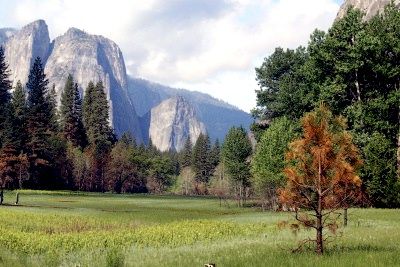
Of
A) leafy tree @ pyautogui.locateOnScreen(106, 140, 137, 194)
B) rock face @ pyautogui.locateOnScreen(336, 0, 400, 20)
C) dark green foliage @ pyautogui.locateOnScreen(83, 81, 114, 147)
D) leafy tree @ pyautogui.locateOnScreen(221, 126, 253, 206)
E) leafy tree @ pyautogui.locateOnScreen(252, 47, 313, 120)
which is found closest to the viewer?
leafy tree @ pyautogui.locateOnScreen(252, 47, 313, 120)

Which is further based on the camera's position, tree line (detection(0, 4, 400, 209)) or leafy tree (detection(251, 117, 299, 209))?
leafy tree (detection(251, 117, 299, 209))

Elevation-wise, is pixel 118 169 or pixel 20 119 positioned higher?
pixel 20 119

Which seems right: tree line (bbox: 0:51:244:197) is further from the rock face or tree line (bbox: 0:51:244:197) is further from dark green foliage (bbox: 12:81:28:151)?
the rock face

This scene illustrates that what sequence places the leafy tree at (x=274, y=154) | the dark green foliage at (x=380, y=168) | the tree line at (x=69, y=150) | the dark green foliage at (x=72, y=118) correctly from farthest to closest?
1. the dark green foliage at (x=72, y=118)
2. the tree line at (x=69, y=150)
3. the leafy tree at (x=274, y=154)
4. the dark green foliage at (x=380, y=168)

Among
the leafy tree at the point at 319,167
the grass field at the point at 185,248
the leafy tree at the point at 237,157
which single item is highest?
the leafy tree at the point at 237,157

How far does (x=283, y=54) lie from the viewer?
60469 mm

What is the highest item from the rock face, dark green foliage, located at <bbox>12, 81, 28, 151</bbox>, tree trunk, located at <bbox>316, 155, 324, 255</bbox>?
the rock face

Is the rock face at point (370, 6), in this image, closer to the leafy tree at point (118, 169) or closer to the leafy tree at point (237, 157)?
the leafy tree at point (237, 157)

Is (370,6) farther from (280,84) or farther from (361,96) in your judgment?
(361,96)

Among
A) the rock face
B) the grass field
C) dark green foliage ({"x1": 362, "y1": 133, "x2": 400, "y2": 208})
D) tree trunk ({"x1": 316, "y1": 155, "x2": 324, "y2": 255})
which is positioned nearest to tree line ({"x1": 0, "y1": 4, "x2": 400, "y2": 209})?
dark green foliage ({"x1": 362, "y1": 133, "x2": 400, "y2": 208})

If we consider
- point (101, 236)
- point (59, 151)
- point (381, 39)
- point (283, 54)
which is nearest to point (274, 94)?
point (283, 54)

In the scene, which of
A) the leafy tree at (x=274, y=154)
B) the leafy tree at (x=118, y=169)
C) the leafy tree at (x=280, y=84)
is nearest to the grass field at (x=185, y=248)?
the leafy tree at (x=274, y=154)

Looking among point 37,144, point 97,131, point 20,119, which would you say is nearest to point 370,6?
point 97,131

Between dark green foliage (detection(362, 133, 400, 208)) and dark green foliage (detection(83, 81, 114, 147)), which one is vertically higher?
dark green foliage (detection(83, 81, 114, 147))
